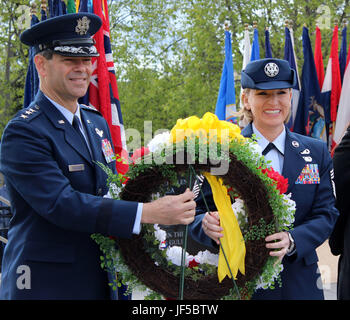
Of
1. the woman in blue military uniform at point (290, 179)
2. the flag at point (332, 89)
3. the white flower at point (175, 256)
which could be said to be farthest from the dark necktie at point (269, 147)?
the flag at point (332, 89)

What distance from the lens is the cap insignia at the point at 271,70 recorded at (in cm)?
283

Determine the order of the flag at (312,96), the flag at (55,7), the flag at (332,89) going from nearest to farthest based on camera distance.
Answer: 1. the flag at (55,7)
2. the flag at (312,96)
3. the flag at (332,89)

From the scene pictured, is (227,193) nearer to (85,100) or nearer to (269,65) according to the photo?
(269,65)

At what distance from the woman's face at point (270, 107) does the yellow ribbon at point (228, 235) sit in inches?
25.4

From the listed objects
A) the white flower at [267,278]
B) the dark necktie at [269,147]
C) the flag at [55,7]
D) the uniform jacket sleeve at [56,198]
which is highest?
the flag at [55,7]

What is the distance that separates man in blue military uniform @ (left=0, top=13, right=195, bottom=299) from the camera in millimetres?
2236

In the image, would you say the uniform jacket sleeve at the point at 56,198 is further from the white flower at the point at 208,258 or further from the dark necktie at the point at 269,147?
the dark necktie at the point at 269,147

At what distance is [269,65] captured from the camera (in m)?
2.87

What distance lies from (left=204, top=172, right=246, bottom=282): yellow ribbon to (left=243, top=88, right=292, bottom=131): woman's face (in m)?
0.65

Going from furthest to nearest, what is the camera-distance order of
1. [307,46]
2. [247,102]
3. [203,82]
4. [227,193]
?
1. [203,82]
2. [307,46]
3. [247,102]
4. [227,193]

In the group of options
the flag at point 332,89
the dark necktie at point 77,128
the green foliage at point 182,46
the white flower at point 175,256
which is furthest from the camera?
the green foliage at point 182,46

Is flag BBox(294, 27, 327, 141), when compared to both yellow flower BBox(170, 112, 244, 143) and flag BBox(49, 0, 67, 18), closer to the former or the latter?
flag BBox(49, 0, 67, 18)
